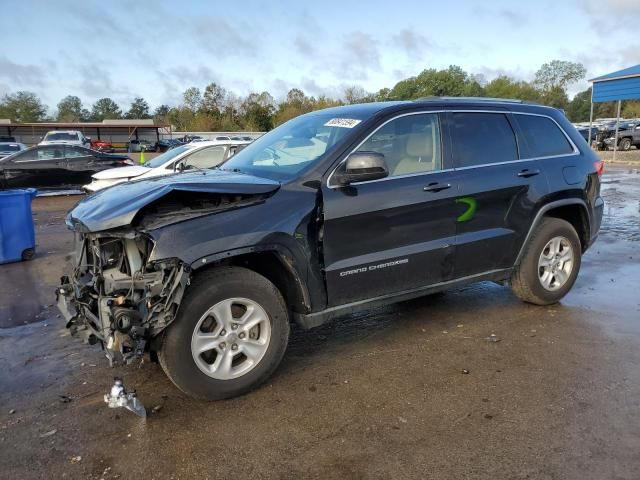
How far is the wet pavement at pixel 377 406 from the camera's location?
2934 mm

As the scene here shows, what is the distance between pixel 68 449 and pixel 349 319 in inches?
107

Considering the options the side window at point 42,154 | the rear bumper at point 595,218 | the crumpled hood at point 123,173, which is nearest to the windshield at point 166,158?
the crumpled hood at point 123,173

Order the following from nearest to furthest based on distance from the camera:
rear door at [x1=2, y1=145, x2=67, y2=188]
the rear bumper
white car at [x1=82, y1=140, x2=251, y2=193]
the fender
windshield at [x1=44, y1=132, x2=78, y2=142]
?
the fender < the rear bumper < white car at [x1=82, y1=140, x2=251, y2=193] < rear door at [x1=2, y1=145, x2=67, y2=188] < windshield at [x1=44, y1=132, x2=78, y2=142]

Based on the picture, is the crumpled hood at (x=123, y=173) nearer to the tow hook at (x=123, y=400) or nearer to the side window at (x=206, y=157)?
the side window at (x=206, y=157)

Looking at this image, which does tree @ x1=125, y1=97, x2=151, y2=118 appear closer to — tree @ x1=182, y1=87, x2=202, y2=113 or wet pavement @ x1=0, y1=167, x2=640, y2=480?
tree @ x1=182, y1=87, x2=202, y2=113

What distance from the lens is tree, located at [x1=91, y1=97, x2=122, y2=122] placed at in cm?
12094

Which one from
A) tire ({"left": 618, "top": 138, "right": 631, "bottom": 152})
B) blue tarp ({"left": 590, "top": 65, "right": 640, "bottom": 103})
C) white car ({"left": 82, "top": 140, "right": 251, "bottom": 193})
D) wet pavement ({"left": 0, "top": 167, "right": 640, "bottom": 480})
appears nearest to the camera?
wet pavement ({"left": 0, "top": 167, "right": 640, "bottom": 480})

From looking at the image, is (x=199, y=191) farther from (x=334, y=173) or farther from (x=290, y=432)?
(x=290, y=432)

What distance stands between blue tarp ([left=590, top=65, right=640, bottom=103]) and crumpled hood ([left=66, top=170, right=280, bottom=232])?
24296 mm

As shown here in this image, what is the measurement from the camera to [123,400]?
10.8 feet

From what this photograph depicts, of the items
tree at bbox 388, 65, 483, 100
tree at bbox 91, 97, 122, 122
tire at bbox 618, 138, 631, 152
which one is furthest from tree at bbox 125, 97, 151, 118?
tire at bbox 618, 138, 631, 152

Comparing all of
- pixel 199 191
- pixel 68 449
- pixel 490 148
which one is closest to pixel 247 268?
pixel 199 191

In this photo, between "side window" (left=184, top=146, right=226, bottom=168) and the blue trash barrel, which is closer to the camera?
the blue trash barrel

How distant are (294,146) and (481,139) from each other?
1648 mm
